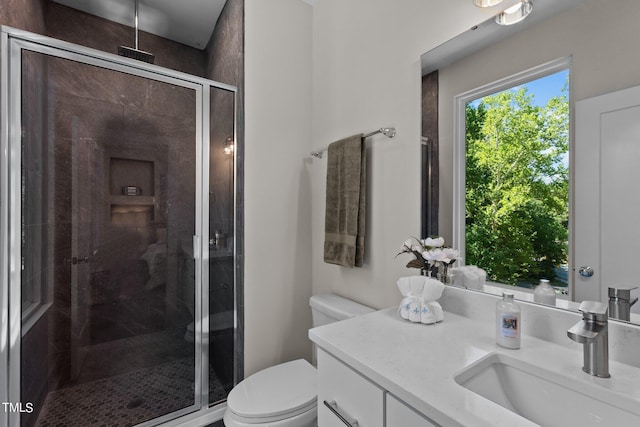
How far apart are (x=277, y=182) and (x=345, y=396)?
4.16 feet

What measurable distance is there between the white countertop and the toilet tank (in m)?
0.38

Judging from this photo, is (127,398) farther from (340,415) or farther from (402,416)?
(402,416)

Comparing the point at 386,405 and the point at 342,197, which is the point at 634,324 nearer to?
the point at 386,405

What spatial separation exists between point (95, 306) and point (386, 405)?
5.79 feet

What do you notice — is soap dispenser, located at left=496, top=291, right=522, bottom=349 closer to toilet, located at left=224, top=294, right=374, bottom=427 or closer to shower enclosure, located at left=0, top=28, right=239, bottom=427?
toilet, located at left=224, top=294, right=374, bottom=427

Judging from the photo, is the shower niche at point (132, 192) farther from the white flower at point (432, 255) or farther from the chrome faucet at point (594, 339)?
the chrome faucet at point (594, 339)

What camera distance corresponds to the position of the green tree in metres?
0.89

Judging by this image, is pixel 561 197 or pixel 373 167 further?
pixel 373 167

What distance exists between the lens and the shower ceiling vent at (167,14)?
2.11m

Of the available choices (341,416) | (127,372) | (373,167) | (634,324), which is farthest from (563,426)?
(127,372)

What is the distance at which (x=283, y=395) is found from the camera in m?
1.31

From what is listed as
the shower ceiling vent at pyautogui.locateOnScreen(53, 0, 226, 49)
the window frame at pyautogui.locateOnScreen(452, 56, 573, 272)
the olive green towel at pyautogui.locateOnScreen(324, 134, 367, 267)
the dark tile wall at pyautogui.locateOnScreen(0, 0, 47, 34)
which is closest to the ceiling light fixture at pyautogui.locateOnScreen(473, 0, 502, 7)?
the window frame at pyautogui.locateOnScreen(452, 56, 573, 272)

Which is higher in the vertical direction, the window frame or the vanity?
the window frame

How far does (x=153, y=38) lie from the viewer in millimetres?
2367
